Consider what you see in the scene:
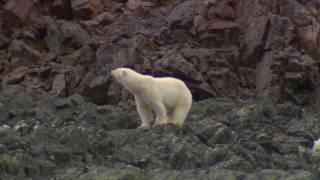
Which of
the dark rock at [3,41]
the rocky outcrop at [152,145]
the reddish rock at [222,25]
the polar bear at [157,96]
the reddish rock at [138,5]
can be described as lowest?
the rocky outcrop at [152,145]

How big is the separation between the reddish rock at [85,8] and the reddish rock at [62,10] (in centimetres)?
20

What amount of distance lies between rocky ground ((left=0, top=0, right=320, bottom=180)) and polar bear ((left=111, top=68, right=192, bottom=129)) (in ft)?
1.64

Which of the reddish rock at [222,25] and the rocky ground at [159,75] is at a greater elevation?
the reddish rock at [222,25]

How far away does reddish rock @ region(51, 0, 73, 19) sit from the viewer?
2347 centimetres

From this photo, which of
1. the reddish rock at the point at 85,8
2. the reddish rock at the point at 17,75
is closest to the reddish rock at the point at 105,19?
the reddish rock at the point at 85,8

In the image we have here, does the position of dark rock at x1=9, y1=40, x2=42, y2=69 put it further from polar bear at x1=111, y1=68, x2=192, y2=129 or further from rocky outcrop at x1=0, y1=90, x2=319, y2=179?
polar bear at x1=111, y1=68, x2=192, y2=129

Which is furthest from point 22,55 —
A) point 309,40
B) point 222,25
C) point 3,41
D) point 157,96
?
point 157,96

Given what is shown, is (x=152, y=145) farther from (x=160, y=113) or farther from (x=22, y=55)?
(x=22, y=55)

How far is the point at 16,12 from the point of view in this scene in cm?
2306

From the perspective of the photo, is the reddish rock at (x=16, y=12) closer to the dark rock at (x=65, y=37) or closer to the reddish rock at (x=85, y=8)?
the dark rock at (x=65, y=37)

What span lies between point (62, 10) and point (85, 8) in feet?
2.61

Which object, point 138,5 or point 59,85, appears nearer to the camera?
point 59,85

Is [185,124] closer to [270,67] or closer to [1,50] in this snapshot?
[270,67]

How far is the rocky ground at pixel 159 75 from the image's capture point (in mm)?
12039
